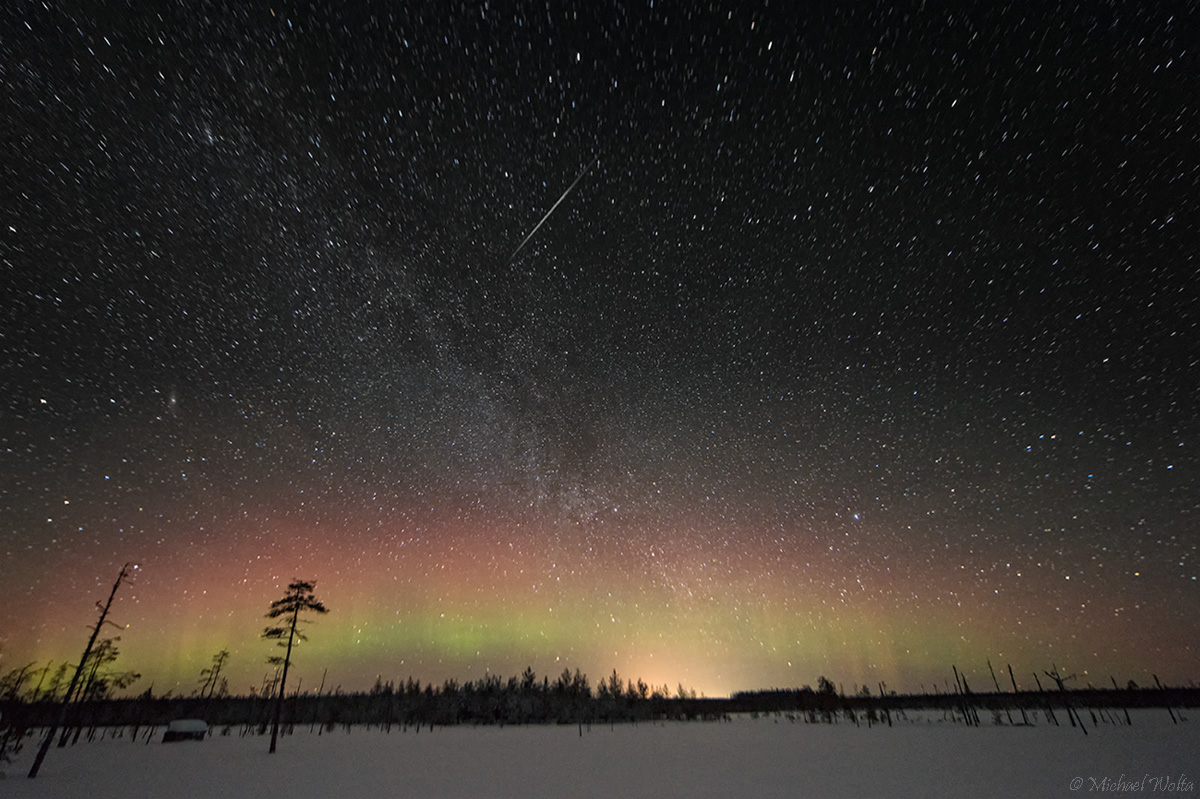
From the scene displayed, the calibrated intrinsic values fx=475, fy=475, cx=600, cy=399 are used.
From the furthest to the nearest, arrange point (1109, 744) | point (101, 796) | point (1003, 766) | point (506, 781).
Answer: point (1109, 744) → point (1003, 766) → point (506, 781) → point (101, 796)

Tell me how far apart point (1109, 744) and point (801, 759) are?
31.2 metres

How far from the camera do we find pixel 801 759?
33969mm

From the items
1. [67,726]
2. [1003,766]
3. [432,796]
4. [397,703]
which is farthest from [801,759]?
[397,703]

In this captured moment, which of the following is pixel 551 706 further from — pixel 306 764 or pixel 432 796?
pixel 432 796

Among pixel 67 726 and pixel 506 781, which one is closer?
pixel 506 781

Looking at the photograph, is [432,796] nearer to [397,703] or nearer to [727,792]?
[727,792]

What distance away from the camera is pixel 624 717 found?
127688 millimetres

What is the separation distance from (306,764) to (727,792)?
85.2ft

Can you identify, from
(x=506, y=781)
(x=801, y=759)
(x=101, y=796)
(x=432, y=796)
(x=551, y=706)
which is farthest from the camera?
(x=551, y=706)

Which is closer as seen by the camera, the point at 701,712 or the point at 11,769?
the point at 11,769

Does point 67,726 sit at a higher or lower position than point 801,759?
higher

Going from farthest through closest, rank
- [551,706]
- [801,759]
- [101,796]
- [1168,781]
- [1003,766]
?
[551,706] < [801,759] < [1003,766] < [1168,781] < [101,796]

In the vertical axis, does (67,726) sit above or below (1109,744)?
above

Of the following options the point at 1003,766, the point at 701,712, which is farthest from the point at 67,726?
the point at 701,712
